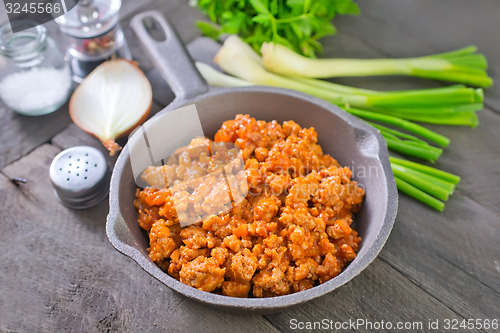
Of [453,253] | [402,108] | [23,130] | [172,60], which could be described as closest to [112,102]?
[172,60]

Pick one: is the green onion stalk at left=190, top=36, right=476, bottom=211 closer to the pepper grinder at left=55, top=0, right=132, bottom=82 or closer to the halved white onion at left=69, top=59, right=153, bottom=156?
the halved white onion at left=69, top=59, right=153, bottom=156

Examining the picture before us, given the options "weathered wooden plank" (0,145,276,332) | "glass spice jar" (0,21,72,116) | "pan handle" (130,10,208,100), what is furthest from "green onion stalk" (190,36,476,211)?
"weathered wooden plank" (0,145,276,332)

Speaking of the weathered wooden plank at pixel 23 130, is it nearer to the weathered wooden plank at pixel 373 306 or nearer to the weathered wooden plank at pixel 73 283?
the weathered wooden plank at pixel 73 283

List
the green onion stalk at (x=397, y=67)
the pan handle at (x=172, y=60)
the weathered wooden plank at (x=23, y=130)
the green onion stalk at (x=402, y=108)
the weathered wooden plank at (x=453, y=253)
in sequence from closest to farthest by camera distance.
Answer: the weathered wooden plank at (x=453, y=253), the pan handle at (x=172, y=60), the green onion stalk at (x=402, y=108), the weathered wooden plank at (x=23, y=130), the green onion stalk at (x=397, y=67)

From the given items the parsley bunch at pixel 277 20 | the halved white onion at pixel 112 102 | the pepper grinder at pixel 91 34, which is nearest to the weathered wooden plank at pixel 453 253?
the parsley bunch at pixel 277 20

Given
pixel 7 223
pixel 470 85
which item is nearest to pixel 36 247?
pixel 7 223
